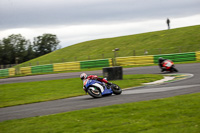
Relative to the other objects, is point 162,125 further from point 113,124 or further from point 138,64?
point 138,64

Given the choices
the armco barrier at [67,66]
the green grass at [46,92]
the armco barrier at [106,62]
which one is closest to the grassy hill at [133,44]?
the armco barrier at [106,62]

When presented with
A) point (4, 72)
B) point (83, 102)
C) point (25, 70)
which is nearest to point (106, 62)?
point (25, 70)

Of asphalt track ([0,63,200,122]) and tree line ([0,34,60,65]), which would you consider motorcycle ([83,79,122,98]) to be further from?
tree line ([0,34,60,65])

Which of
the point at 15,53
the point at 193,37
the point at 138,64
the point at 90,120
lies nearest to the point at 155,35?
the point at 193,37

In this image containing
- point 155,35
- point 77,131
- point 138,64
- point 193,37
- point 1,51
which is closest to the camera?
point 77,131

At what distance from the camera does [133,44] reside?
62.4 m

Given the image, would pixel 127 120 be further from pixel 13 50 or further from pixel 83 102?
pixel 13 50

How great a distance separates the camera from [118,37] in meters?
74.0

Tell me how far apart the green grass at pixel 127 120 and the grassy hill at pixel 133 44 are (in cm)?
3567

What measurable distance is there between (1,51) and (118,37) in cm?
4098

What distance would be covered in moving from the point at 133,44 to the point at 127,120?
55.3 m

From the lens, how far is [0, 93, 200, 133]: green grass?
6934 mm

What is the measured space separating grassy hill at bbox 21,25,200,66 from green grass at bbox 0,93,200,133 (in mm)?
35671

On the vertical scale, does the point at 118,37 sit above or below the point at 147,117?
above
